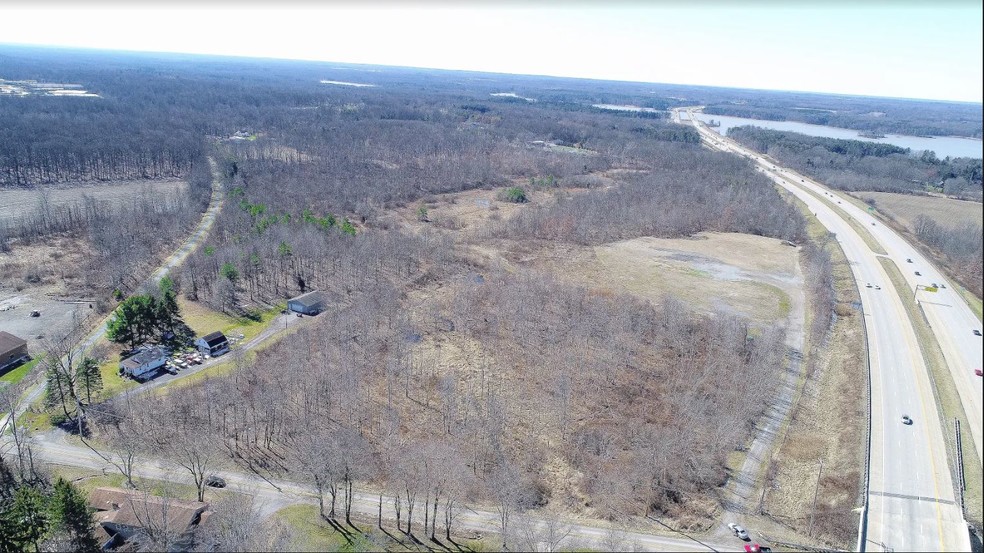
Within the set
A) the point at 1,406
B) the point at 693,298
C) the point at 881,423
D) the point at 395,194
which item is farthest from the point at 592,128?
the point at 1,406

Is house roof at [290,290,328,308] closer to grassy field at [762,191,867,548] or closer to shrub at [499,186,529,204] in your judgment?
grassy field at [762,191,867,548]

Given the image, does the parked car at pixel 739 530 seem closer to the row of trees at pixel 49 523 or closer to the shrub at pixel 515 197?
the row of trees at pixel 49 523

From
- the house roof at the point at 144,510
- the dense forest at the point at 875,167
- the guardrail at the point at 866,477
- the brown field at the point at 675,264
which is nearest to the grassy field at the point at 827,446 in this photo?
the guardrail at the point at 866,477

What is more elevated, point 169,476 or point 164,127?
point 164,127

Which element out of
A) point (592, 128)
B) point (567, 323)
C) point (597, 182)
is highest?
point (592, 128)

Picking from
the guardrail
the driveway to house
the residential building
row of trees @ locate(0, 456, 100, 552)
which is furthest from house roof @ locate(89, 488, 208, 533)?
the guardrail

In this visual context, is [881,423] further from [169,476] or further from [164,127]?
[164,127]
